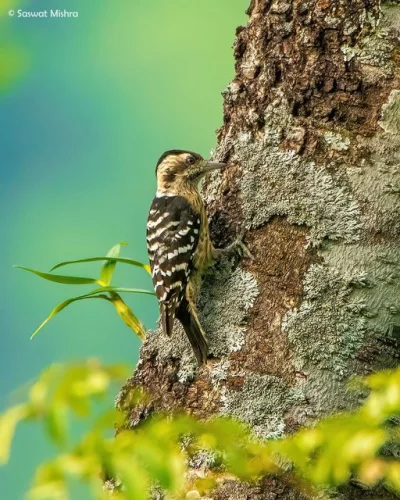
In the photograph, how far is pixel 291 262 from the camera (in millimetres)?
2645

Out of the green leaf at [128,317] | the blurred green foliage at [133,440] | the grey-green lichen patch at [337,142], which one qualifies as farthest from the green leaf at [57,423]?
the green leaf at [128,317]

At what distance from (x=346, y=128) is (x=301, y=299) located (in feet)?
1.81

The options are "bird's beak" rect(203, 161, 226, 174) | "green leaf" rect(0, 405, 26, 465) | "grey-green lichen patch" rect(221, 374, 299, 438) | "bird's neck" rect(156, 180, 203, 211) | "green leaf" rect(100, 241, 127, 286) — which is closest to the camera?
"green leaf" rect(0, 405, 26, 465)

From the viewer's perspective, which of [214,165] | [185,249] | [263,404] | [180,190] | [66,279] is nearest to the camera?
[263,404]

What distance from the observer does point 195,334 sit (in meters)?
2.79

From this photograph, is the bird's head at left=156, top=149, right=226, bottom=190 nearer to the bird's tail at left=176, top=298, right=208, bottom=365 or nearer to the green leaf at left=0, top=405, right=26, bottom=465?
the bird's tail at left=176, top=298, right=208, bottom=365

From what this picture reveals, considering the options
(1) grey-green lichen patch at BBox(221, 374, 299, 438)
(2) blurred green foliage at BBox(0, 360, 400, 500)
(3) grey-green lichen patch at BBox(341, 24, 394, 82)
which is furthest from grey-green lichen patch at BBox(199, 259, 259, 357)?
(2) blurred green foliage at BBox(0, 360, 400, 500)

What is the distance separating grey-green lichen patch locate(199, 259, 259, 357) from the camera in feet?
8.81

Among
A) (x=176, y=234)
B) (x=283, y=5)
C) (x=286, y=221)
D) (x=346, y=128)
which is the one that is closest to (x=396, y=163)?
(x=346, y=128)

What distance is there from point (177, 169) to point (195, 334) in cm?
129

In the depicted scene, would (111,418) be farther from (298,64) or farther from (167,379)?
(298,64)

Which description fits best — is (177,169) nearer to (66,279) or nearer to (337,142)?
(66,279)

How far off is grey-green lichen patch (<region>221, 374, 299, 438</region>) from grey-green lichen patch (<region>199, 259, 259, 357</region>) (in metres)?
0.14

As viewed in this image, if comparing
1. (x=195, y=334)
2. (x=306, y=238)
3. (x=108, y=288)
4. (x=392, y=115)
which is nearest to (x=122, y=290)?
(x=108, y=288)
